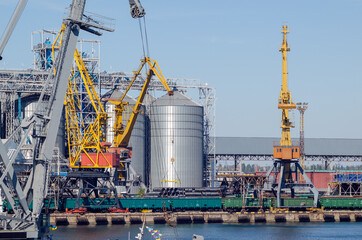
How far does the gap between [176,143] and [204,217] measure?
35985 millimetres

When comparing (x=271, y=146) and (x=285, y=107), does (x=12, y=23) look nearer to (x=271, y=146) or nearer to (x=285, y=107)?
(x=285, y=107)

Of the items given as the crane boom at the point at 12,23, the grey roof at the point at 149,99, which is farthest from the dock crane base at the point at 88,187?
the crane boom at the point at 12,23

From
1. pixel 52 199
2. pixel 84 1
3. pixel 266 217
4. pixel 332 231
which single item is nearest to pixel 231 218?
pixel 266 217

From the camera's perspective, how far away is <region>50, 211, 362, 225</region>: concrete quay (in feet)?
394

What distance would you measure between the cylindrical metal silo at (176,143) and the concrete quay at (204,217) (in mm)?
31445

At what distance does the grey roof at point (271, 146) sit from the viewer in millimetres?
187625

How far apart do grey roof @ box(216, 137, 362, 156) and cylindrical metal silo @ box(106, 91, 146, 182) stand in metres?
32.7

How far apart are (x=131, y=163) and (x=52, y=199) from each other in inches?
1091

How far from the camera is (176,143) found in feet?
522

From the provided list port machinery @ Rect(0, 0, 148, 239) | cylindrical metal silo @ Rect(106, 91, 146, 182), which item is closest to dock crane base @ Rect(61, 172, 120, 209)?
cylindrical metal silo @ Rect(106, 91, 146, 182)

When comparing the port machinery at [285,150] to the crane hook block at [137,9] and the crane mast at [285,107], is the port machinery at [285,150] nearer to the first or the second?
the crane mast at [285,107]

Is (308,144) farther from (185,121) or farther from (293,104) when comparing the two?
(293,104)

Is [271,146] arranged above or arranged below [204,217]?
above

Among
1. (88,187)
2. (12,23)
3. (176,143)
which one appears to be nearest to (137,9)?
(12,23)
